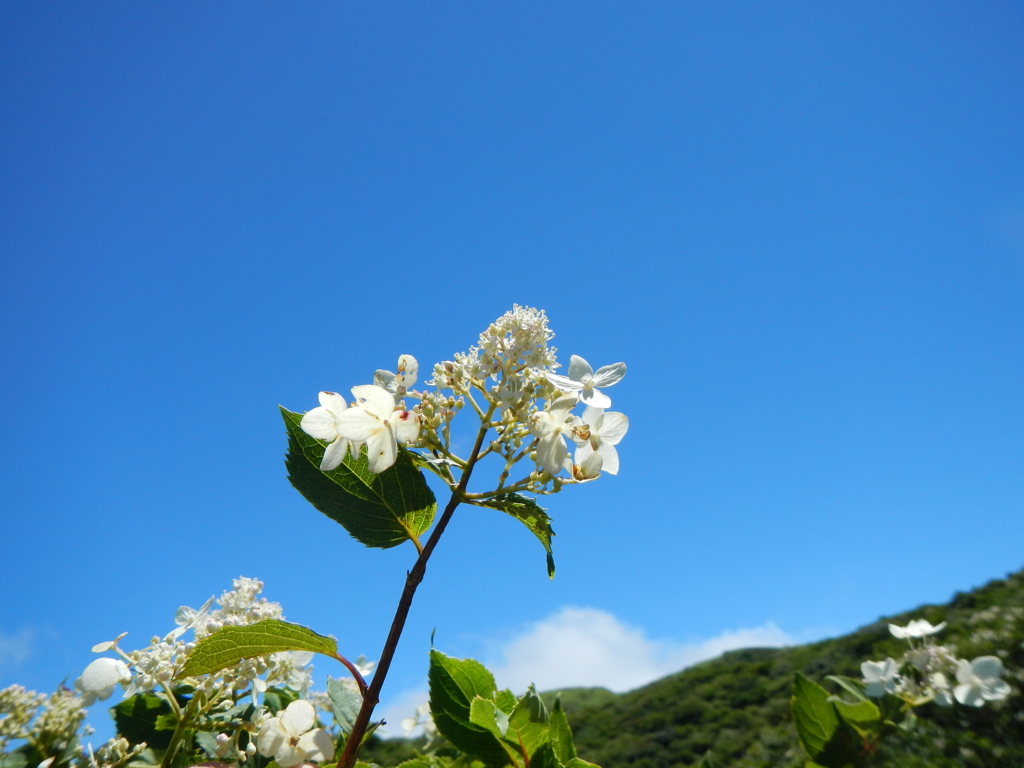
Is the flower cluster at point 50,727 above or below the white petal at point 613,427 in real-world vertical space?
below

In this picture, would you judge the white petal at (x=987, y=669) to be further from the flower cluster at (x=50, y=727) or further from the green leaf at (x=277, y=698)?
the flower cluster at (x=50, y=727)

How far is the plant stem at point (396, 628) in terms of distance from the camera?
2.98 feet

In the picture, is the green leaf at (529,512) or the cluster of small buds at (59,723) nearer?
the green leaf at (529,512)

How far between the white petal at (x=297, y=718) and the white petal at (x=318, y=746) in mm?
21

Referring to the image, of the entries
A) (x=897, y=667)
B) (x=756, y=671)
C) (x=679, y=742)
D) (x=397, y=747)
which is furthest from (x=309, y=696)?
(x=756, y=671)

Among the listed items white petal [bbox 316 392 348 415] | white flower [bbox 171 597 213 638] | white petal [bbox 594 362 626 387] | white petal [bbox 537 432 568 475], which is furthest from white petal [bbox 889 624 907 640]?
white flower [bbox 171 597 213 638]

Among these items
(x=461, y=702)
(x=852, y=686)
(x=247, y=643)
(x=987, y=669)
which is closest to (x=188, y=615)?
(x=247, y=643)

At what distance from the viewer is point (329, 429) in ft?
3.45

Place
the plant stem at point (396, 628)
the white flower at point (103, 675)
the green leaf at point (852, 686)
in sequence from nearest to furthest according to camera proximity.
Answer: the plant stem at point (396, 628) → the white flower at point (103, 675) → the green leaf at point (852, 686)

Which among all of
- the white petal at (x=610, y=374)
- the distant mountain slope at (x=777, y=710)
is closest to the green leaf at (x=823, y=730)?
the white petal at (x=610, y=374)

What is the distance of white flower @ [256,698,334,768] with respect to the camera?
114 cm

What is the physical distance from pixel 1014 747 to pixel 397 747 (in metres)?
14.3

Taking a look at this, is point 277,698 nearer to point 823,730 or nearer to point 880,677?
point 823,730

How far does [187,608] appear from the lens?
5.07ft
